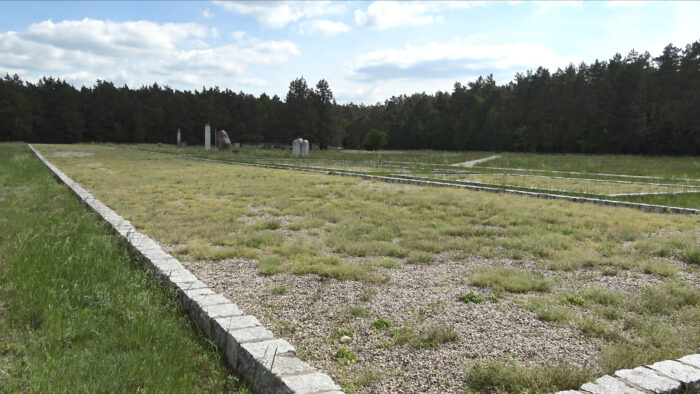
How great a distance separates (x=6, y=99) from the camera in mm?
62812

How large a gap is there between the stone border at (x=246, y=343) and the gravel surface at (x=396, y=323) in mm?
312

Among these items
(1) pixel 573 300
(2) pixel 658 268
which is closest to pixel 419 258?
(1) pixel 573 300

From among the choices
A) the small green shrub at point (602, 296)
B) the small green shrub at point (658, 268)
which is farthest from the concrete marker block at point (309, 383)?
the small green shrub at point (658, 268)

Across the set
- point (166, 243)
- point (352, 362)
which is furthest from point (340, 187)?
point (352, 362)

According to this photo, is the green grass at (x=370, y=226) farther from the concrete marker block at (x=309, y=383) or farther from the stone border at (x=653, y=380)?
the stone border at (x=653, y=380)

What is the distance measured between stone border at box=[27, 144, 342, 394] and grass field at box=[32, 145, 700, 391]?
0.38m

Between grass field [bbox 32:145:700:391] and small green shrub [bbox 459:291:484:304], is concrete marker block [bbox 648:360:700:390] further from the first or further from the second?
small green shrub [bbox 459:291:484:304]

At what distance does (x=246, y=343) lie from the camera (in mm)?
2693

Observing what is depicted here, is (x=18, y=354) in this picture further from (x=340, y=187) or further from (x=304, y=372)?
(x=340, y=187)

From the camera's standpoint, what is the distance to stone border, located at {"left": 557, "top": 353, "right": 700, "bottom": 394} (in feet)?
7.72

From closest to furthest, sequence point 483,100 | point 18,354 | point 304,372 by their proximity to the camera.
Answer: point 304,372 < point 18,354 < point 483,100

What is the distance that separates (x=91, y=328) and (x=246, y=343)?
1.16 m

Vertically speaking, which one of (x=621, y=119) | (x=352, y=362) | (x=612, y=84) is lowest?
(x=352, y=362)

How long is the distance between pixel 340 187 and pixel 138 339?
1003cm
